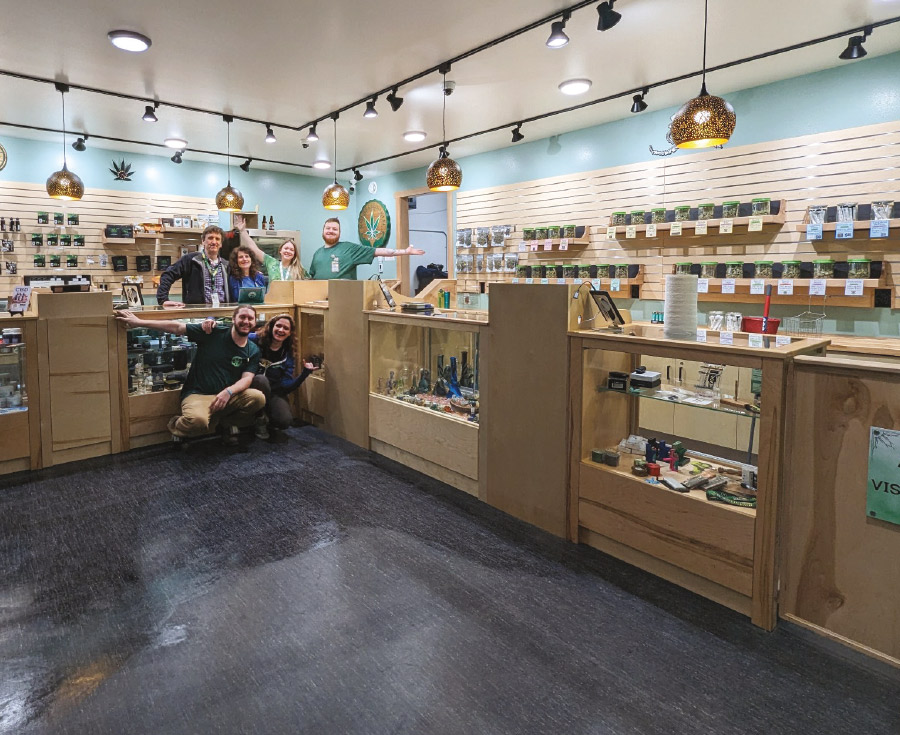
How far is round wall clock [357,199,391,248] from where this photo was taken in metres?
10.1

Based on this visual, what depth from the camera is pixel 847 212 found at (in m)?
4.62

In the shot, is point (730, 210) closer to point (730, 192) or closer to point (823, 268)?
point (730, 192)

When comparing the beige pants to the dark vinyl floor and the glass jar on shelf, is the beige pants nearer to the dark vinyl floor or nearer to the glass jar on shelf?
the dark vinyl floor

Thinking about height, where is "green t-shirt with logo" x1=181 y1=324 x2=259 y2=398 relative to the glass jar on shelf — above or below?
below

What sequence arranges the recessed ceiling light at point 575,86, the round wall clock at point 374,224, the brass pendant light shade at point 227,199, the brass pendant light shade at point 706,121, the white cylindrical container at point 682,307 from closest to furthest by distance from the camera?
the white cylindrical container at point 682,307 → the brass pendant light shade at point 706,121 → the recessed ceiling light at point 575,86 → the brass pendant light shade at point 227,199 → the round wall clock at point 374,224

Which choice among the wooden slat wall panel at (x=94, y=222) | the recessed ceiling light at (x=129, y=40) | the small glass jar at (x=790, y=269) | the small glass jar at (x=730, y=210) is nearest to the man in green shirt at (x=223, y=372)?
the recessed ceiling light at (x=129, y=40)

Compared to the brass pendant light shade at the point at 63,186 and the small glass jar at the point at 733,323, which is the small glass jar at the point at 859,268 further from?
the brass pendant light shade at the point at 63,186

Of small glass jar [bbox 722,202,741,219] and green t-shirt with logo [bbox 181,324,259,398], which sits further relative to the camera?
small glass jar [bbox 722,202,741,219]

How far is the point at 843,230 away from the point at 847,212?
0.17 m

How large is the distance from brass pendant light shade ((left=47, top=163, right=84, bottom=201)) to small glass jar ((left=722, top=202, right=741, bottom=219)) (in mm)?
6119

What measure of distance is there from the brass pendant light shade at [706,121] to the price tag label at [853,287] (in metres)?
2.14

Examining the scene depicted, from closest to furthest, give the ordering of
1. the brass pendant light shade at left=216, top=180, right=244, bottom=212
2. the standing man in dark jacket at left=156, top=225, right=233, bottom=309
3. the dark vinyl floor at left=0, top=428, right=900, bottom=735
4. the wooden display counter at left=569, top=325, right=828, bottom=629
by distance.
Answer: the dark vinyl floor at left=0, top=428, right=900, bottom=735, the wooden display counter at left=569, top=325, right=828, bottom=629, the standing man in dark jacket at left=156, top=225, right=233, bottom=309, the brass pendant light shade at left=216, top=180, right=244, bottom=212

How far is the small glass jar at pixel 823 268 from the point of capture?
477 centimetres

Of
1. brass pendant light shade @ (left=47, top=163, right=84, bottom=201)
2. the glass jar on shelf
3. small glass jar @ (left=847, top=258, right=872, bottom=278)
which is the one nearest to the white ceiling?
brass pendant light shade @ (left=47, top=163, right=84, bottom=201)
